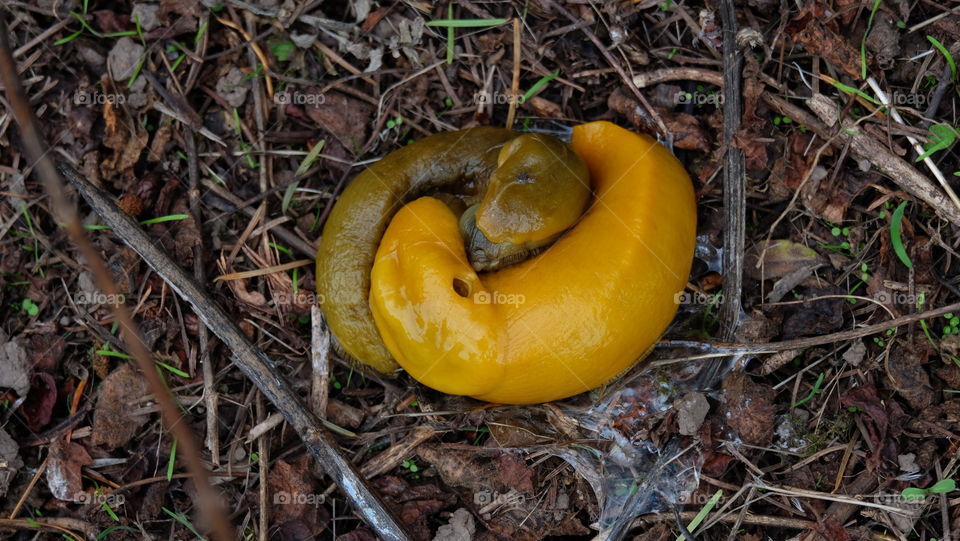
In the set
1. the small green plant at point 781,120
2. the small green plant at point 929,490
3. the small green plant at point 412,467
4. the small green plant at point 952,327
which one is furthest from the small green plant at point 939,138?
the small green plant at point 412,467

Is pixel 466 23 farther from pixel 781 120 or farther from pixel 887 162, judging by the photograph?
pixel 887 162

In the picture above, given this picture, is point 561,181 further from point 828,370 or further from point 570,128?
point 828,370

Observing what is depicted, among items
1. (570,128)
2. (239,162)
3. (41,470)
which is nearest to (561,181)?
(570,128)

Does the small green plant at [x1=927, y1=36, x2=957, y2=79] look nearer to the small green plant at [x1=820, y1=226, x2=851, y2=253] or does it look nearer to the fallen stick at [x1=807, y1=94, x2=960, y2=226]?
the fallen stick at [x1=807, y1=94, x2=960, y2=226]

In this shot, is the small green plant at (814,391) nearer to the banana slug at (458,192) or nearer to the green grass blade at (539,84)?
the banana slug at (458,192)

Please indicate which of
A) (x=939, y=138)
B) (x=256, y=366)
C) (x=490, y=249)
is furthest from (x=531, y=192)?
(x=939, y=138)

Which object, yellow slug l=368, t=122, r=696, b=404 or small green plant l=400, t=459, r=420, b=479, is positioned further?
small green plant l=400, t=459, r=420, b=479

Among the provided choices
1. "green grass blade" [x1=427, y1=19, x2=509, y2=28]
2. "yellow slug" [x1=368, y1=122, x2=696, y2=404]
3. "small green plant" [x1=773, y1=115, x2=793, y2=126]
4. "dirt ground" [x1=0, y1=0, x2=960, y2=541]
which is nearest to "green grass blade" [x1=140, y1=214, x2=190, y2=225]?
"dirt ground" [x1=0, y1=0, x2=960, y2=541]
